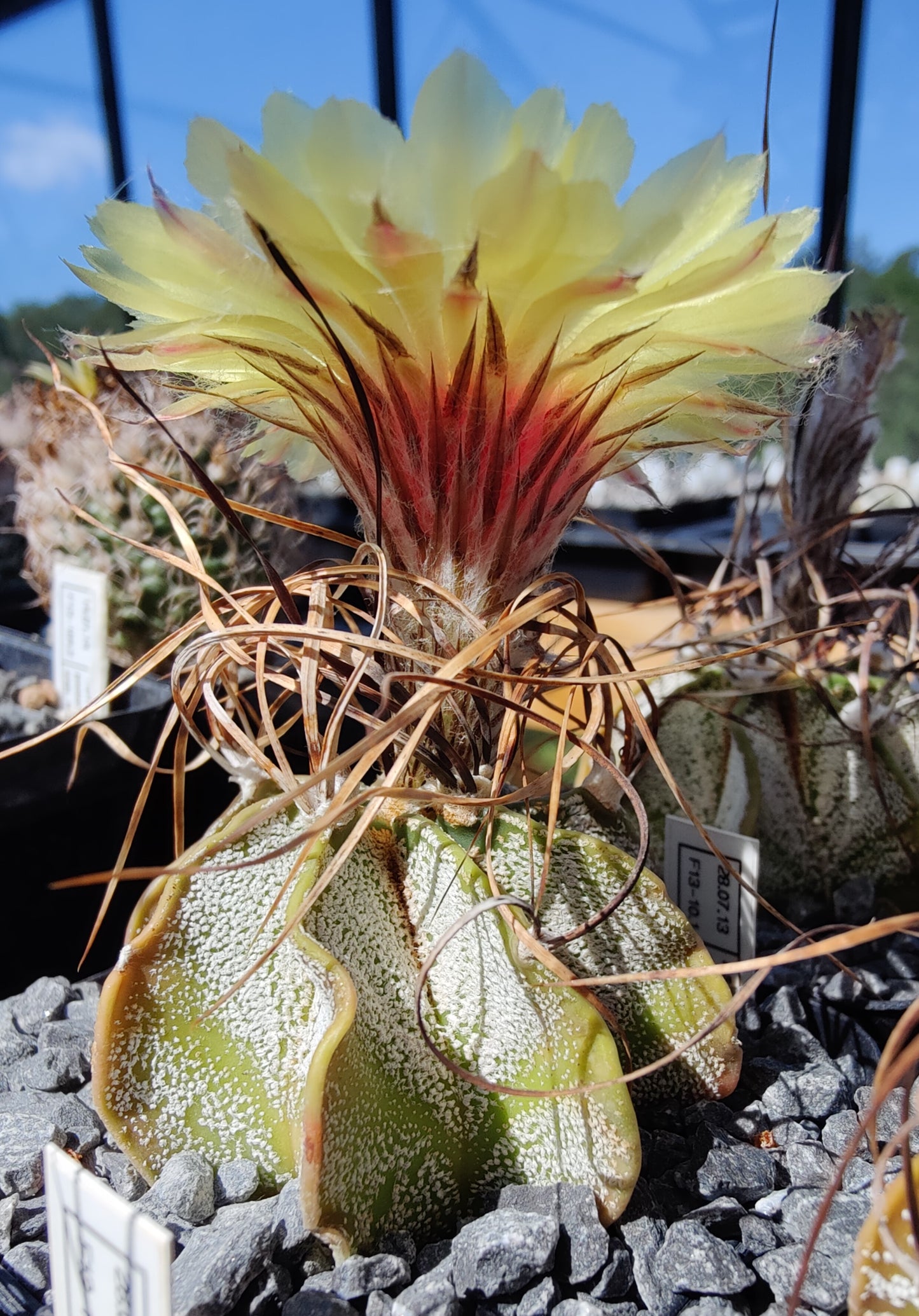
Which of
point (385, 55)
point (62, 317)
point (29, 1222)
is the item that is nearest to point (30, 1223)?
point (29, 1222)

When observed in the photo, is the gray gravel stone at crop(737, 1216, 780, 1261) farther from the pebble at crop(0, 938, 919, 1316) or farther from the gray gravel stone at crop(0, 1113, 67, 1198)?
the gray gravel stone at crop(0, 1113, 67, 1198)

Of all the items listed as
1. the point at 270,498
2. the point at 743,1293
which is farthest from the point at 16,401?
the point at 743,1293

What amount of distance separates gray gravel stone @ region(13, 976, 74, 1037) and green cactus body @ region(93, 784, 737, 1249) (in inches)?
7.0

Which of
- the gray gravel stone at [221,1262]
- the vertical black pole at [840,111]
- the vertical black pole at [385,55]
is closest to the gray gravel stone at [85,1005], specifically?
the gray gravel stone at [221,1262]

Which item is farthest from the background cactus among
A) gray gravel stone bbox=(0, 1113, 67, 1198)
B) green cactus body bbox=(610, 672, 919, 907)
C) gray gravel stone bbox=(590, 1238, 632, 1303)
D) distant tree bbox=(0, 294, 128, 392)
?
distant tree bbox=(0, 294, 128, 392)

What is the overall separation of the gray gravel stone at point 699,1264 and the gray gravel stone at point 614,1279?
0.01 m

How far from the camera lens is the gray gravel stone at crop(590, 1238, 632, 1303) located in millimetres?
369

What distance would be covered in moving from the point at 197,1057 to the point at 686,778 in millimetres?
346

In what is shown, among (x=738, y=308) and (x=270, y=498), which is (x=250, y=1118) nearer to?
(x=738, y=308)

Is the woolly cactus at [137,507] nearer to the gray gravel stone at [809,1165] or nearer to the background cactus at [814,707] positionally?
the background cactus at [814,707]

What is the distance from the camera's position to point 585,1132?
40 cm

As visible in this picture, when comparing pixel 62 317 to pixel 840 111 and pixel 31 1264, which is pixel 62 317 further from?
pixel 31 1264

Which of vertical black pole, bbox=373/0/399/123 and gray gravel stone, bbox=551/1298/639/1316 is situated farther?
vertical black pole, bbox=373/0/399/123

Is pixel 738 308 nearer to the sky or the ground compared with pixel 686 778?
nearer to the sky
